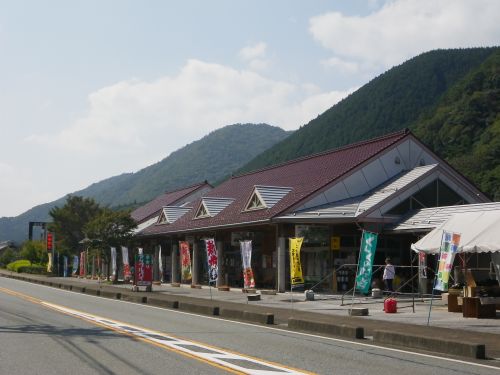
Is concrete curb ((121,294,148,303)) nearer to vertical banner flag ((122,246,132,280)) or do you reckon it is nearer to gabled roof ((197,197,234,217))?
gabled roof ((197,197,234,217))

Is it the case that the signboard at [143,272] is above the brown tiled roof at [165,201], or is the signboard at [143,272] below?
below

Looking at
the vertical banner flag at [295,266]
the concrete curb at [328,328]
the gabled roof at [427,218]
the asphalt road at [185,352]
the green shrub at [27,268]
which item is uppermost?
the gabled roof at [427,218]

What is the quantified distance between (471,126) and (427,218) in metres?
51.9

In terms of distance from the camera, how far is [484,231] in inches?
727

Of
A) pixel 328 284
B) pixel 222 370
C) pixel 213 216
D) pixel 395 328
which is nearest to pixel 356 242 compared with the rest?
pixel 328 284

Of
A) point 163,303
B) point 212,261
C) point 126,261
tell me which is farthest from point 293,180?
point 163,303

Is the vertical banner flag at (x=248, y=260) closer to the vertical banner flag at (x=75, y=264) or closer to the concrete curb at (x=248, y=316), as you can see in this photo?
the concrete curb at (x=248, y=316)

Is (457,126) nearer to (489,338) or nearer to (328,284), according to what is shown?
(328,284)

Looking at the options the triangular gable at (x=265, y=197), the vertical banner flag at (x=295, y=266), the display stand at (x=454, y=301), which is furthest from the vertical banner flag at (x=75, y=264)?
the display stand at (x=454, y=301)

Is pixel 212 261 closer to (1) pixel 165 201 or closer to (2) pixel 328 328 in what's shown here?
(2) pixel 328 328

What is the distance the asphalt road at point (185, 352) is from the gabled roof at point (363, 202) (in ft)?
42.8

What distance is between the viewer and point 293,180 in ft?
118

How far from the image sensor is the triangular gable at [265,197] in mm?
31781

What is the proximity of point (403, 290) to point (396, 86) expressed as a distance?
3654 inches
